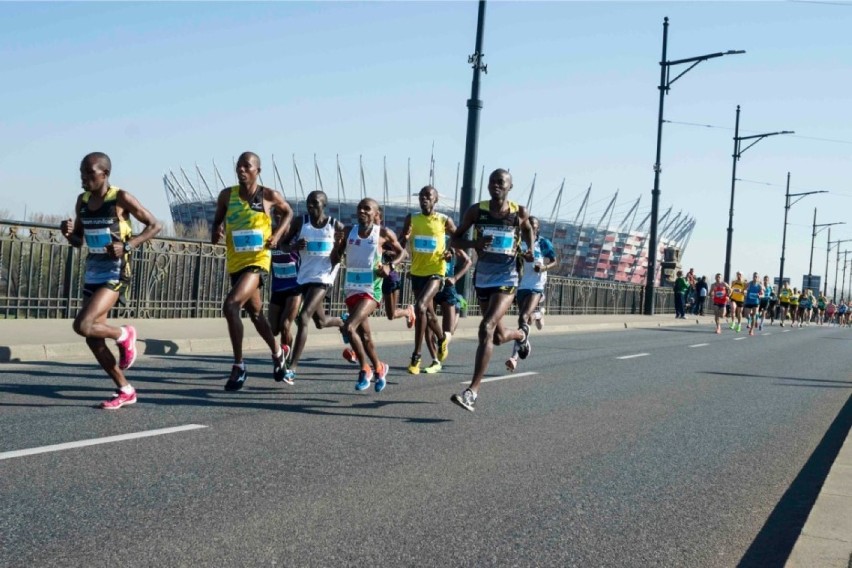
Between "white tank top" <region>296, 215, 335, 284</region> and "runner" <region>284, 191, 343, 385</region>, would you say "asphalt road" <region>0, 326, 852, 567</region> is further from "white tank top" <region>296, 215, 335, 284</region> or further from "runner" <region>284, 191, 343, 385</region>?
"white tank top" <region>296, 215, 335, 284</region>

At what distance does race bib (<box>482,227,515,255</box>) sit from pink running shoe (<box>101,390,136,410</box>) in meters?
3.11

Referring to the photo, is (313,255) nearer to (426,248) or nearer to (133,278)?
(426,248)

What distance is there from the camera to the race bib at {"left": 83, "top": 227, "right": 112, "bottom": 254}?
723 cm

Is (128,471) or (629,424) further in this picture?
(629,424)

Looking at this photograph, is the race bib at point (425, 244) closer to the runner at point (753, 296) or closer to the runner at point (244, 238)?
the runner at point (244, 238)

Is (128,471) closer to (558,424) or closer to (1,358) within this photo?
(558,424)

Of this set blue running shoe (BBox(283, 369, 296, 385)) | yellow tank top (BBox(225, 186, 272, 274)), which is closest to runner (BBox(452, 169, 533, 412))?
yellow tank top (BBox(225, 186, 272, 274))

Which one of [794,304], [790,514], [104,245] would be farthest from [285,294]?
[794,304]

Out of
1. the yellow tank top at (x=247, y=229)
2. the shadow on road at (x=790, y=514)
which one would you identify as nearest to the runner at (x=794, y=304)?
the shadow on road at (x=790, y=514)

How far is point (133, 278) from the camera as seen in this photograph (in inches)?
635

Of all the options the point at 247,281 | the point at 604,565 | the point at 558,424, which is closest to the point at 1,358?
the point at 247,281

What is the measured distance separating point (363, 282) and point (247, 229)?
1.22 m

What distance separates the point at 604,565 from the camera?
3.99m

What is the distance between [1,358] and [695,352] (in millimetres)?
11737
